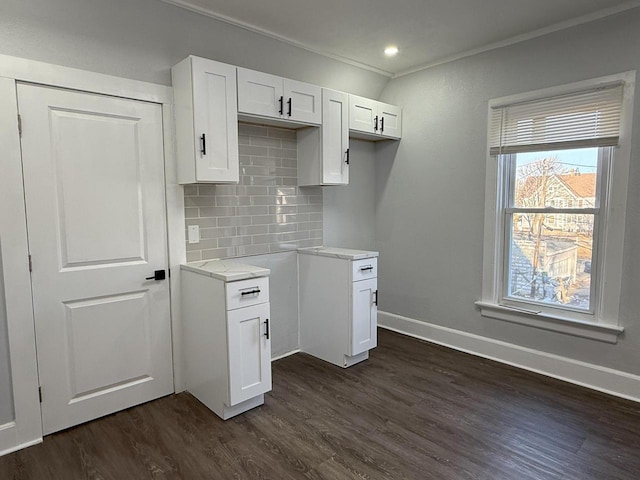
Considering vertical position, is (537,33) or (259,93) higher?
(537,33)

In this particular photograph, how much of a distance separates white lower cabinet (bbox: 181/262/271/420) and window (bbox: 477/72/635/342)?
2.06 meters

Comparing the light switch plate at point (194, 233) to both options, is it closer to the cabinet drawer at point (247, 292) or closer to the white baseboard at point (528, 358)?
the cabinet drawer at point (247, 292)

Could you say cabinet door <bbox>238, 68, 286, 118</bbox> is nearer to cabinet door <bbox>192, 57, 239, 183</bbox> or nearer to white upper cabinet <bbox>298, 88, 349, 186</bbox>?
cabinet door <bbox>192, 57, 239, 183</bbox>

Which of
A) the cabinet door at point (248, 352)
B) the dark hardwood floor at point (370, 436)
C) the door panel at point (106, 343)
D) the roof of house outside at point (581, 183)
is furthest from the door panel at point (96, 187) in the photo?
the roof of house outside at point (581, 183)

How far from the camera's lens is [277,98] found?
9.75 ft

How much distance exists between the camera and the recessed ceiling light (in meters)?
3.33

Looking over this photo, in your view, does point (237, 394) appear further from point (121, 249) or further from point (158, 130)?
point (158, 130)

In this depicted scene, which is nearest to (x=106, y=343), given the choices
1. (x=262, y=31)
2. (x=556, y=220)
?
(x=262, y=31)

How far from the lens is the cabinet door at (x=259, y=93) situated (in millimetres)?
2764

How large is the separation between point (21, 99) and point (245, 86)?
4.30 feet

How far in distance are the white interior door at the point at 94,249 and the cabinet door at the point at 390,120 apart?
205 centimetres

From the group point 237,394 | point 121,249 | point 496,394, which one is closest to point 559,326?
point 496,394

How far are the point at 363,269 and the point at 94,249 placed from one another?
1.94 meters

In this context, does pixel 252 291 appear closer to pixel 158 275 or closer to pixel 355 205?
pixel 158 275
